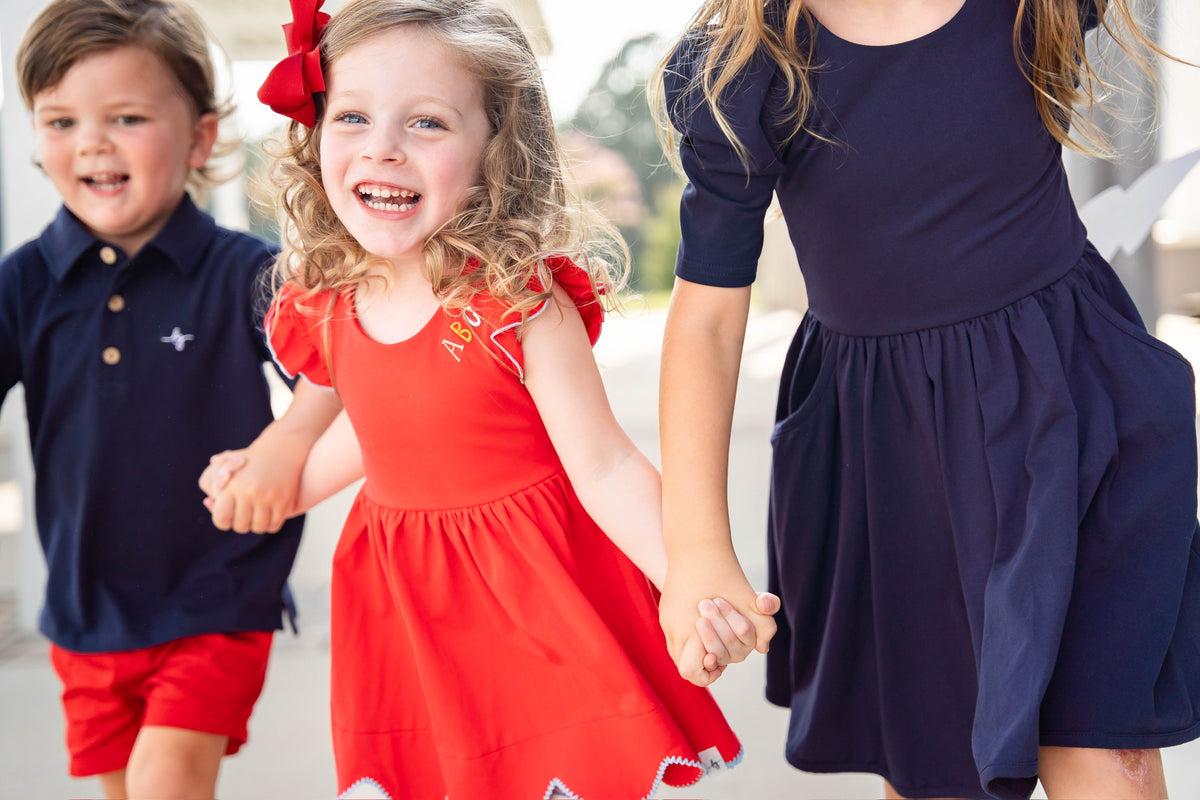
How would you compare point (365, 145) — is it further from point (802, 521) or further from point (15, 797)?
point (15, 797)

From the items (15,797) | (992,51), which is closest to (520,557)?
(992,51)

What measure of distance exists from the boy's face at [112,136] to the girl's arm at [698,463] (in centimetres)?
76

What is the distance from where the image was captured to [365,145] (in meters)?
1.21

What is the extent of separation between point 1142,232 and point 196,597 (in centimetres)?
172

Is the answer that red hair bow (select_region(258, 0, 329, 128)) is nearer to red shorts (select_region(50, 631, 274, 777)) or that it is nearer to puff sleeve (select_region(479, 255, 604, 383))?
puff sleeve (select_region(479, 255, 604, 383))

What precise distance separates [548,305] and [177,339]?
593 mm

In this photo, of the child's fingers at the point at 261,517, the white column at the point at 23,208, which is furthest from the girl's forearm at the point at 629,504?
the white column at the point at 23,208

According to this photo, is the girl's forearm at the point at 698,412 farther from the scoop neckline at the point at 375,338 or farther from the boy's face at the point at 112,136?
the boy's face at the point at 112,136

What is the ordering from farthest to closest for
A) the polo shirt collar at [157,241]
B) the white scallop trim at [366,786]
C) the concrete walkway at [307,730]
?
the concrete walkway at [307,730] < the polo shirt collar at [157,241] < the white scallop trim at [366,786]

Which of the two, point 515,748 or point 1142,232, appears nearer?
point 515,748

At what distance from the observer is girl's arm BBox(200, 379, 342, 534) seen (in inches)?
56.4

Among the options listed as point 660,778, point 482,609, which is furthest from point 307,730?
point 660,778

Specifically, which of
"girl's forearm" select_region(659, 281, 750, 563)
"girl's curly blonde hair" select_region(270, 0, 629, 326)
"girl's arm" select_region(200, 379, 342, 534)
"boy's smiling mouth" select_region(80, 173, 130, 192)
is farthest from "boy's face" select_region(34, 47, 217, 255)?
"girl's forearm" select_region(659, 281, 750, 563)

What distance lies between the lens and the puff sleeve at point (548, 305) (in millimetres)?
1215
